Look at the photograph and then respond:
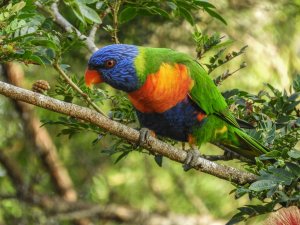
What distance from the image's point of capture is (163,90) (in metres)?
2.33

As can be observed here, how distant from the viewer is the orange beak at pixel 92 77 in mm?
2178

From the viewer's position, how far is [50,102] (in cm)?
169

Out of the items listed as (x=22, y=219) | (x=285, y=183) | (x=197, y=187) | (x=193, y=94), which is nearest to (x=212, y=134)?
(x=193, y=94)

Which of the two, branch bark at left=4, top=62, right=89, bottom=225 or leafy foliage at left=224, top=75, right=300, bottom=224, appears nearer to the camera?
leafy foliage at left=224, top=75, right=300, bottom=224

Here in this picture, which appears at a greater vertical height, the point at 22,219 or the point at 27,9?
the point at 27,9

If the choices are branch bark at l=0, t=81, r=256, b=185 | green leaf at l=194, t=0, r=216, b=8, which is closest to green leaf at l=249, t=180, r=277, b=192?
branch bark at l=0, t=81, r=256, b=185

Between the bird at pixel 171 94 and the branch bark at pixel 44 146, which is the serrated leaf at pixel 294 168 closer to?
the bird at pixel 171 94

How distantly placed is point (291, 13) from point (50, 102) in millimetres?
2350

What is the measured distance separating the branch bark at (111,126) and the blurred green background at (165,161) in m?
1.28

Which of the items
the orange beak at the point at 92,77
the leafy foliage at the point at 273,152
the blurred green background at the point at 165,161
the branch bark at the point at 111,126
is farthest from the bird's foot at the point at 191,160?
the blurred green background at the point at 165,161

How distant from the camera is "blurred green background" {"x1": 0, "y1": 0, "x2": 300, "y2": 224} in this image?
3.50 metres

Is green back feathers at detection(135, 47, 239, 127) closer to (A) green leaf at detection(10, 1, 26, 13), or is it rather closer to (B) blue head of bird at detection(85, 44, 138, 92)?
(B) blue head of bird at detection(85, 44, 138, 92)

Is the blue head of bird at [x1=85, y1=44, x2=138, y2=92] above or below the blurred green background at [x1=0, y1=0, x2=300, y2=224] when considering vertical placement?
above

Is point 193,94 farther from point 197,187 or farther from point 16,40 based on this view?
point 197,187
